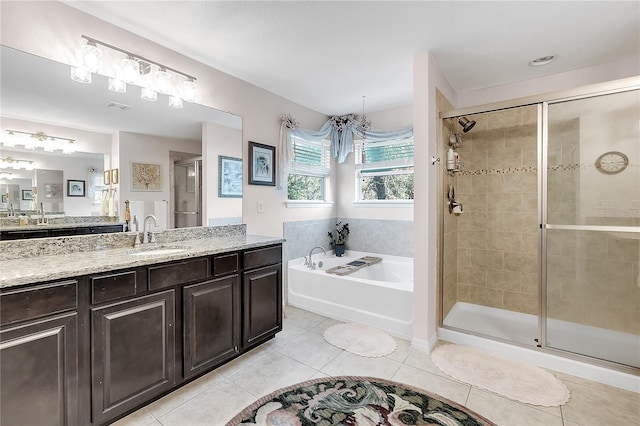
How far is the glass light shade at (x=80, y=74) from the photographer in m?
1.91

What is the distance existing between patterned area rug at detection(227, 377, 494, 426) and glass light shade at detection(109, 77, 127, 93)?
2.32m

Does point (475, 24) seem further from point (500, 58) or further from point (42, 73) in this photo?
point (42, 73)

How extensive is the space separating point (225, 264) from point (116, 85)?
1.49 metres

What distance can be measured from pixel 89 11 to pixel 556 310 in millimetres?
4118

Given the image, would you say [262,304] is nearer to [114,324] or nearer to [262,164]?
[114,324]

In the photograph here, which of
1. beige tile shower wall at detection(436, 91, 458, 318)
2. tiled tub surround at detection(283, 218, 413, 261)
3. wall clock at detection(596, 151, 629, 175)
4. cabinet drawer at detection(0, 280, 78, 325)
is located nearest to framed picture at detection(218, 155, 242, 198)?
tiled tub surround at detection(283, 218, 413, 261)

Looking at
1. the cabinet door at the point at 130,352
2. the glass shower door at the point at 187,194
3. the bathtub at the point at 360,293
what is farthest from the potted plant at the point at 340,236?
the cabinet door at the point at 130,352

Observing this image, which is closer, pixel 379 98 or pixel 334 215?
pixel 379 98

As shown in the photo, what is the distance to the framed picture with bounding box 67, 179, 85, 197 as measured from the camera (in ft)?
6.52

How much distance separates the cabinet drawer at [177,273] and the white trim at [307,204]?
1.67 metres

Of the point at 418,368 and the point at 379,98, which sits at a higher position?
the point at 379,98

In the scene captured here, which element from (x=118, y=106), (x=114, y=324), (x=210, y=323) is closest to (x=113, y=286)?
(x=114, y=324)

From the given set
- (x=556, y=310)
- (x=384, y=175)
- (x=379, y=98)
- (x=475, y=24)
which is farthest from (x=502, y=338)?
(x=379, y=98)

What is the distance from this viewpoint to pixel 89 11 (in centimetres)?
191
